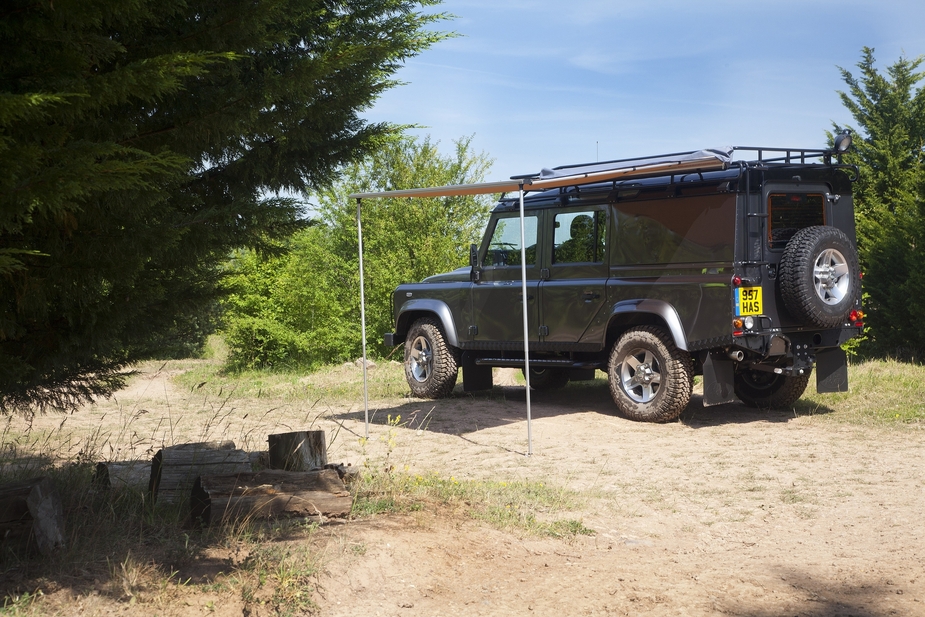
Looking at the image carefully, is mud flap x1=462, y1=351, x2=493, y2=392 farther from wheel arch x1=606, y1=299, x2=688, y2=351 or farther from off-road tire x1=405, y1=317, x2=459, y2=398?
wheel arch x1=606, y1=299, x2=688, y2=351

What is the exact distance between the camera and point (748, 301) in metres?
8.59

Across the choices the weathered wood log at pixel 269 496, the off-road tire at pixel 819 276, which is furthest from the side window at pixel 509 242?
the weathered wood log at pixel 269 496

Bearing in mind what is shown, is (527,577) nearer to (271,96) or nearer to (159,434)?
(271,96)

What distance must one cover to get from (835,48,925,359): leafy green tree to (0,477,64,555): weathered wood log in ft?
42.7

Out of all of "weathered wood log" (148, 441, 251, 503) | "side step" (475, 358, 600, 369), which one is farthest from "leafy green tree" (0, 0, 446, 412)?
"side step" (475, 358, 600, 369)

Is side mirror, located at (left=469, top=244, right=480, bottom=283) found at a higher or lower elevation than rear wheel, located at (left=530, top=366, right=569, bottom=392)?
higher

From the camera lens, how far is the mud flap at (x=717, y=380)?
29.1 ft

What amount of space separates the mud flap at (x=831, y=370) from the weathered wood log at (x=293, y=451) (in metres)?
5.99

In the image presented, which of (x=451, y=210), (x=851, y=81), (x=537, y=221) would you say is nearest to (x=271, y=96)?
(x=537, y=221)

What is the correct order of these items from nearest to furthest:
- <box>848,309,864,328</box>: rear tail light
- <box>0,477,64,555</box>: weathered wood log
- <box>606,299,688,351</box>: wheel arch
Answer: <box>0,477,64,555</box>: weathered wood log → <box>606,299,688,351</box>: wheel arch → <box>848,309,864,328</box>: rear tail light

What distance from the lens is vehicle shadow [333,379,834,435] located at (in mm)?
9602

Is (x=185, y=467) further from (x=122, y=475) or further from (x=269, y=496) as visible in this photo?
(x=269, y=496)

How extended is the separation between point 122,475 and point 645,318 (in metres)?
5.70

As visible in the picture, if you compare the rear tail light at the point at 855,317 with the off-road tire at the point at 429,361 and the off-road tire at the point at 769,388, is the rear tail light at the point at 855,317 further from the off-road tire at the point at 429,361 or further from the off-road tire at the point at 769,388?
the off-road tire at the point at 429,361
